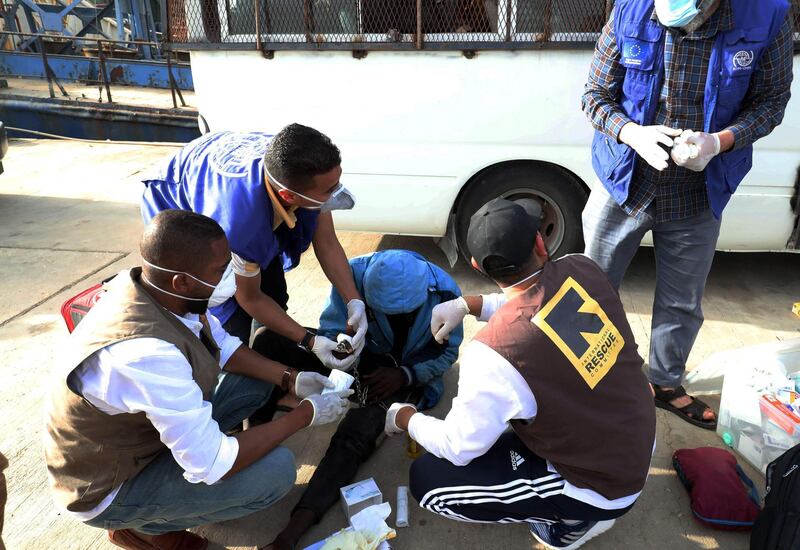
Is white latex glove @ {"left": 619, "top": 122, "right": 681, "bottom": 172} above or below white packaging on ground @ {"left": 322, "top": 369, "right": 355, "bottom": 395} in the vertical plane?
above

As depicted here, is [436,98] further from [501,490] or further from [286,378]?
[501,490]

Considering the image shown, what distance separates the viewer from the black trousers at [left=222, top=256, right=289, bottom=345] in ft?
8.00

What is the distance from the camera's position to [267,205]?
2082mm

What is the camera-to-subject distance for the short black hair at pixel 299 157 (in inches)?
77.2

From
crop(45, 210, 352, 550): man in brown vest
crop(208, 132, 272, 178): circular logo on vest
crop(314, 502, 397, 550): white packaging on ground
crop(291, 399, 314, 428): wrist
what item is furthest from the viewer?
crop(208, 132, 272, 178): circular logo on vest

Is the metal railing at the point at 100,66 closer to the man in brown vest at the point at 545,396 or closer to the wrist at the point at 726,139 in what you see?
the wrist at the point at 726,139

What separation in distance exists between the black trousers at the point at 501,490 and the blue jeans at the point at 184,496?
0.46m

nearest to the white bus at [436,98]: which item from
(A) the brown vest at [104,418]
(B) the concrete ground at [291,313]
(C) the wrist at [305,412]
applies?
(B) the concrete ground at [291,313]

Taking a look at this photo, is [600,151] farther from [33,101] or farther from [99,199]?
[33,101]

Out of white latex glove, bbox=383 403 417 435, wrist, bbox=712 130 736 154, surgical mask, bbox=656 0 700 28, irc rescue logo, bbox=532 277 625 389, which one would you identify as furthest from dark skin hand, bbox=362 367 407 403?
surgical mask, bbox=656 0 700 28

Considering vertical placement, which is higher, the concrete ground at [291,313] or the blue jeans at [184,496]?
the blue jeans at [184,496]

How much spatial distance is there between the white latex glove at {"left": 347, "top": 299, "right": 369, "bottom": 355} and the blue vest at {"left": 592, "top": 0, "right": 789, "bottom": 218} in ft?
3.64

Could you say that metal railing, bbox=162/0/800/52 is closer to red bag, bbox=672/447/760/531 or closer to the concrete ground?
the concrete ground

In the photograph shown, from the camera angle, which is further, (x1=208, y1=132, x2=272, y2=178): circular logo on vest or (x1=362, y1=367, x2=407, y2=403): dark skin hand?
(x1=362, y1=367, x2=407, y2=403): dark skin hand
